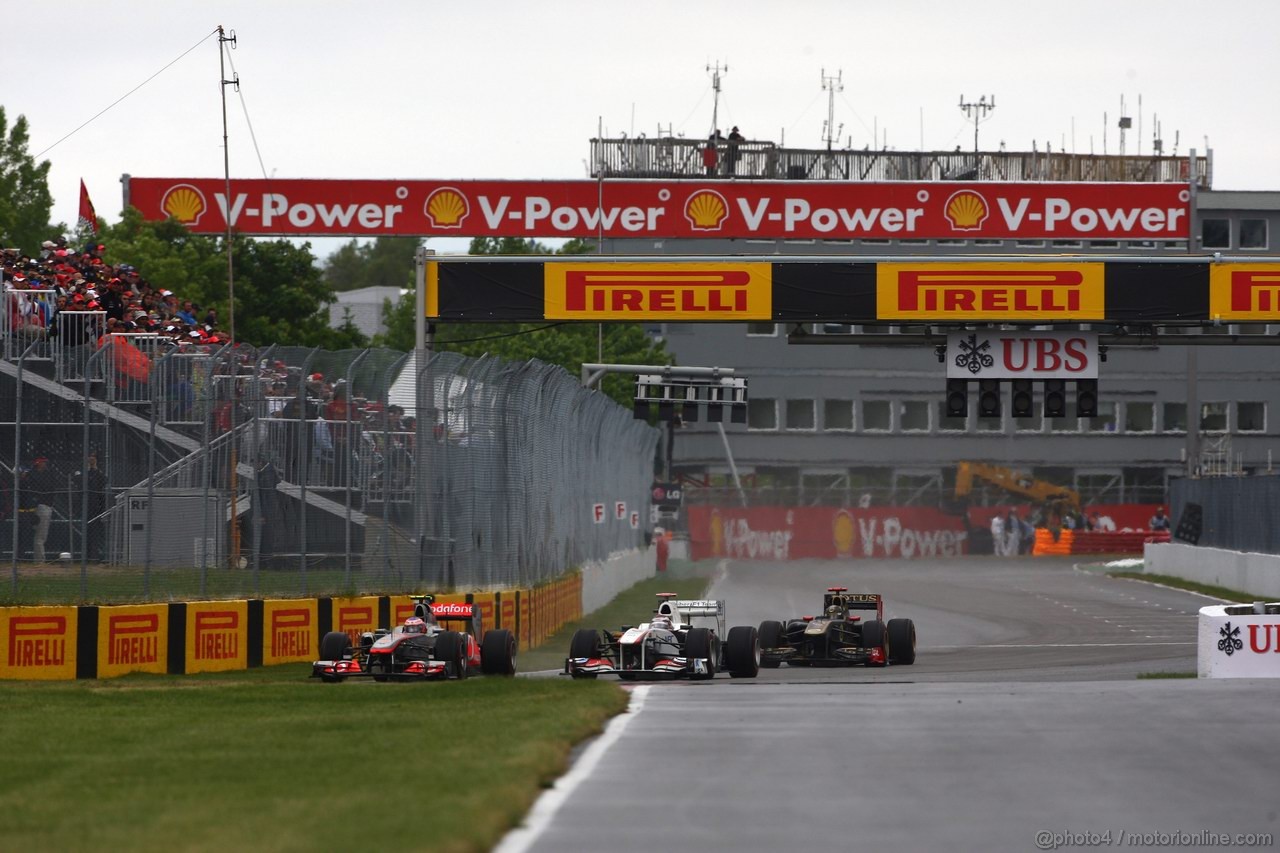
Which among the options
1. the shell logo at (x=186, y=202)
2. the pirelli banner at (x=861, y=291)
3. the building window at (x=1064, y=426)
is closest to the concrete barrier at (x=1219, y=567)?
the pirelli banner at (x=861, y=291)

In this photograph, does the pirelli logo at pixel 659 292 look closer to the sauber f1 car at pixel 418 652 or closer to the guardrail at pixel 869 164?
the sauber f1 car at pixel 418 652

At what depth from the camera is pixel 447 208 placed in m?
35.8

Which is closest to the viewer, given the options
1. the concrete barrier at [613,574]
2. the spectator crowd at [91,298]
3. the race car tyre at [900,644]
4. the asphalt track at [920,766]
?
the asphalt track at [920,766]

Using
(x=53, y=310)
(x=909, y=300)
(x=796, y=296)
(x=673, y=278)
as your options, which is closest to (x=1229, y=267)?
(x=909, y=300)

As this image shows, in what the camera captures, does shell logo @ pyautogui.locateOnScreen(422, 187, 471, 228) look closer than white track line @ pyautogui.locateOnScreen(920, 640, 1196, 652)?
No

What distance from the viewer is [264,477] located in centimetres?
1994

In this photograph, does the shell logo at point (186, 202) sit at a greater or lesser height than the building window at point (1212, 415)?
greater

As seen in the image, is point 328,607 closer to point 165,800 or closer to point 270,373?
point 270,373

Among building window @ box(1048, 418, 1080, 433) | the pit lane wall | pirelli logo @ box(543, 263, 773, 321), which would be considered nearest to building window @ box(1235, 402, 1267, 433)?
building window @ box(1048, 418, 1080, 433)

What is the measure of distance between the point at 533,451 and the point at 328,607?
6216mm

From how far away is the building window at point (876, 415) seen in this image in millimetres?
76625

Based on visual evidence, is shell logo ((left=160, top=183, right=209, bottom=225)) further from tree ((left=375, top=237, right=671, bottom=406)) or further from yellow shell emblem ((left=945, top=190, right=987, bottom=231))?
yellow shell emblem ((left=945, top=190, right=987, bottom=231))

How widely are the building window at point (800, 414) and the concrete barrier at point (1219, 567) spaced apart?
26.1 meters

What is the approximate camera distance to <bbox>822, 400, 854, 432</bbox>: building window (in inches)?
3014
